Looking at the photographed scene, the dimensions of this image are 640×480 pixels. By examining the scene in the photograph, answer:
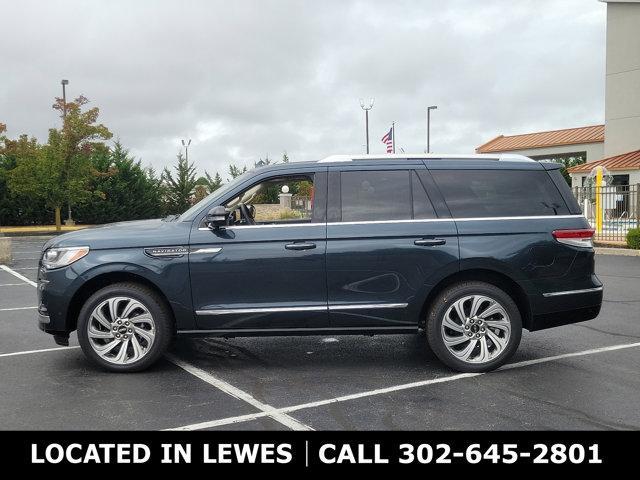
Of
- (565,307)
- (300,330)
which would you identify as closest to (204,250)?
(300,330)

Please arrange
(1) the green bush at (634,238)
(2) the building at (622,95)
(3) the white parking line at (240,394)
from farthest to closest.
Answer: (2) the building at (622,95) → (1) the green bush at (634,238) → (3) the white parking line at (240,394)

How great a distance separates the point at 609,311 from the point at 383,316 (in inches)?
175

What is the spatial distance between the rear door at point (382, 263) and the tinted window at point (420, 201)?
5cm

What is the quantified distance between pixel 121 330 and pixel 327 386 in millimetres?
1881

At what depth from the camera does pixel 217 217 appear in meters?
5.62

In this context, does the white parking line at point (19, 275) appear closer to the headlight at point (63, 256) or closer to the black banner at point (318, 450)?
the headlight at point (63, 256)

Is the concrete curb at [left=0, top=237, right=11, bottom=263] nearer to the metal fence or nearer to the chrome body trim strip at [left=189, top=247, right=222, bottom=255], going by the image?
the chrome body trim strip at [left=189, top=247, right=222, bottom=255]

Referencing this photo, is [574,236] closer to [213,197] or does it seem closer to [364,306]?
[364,306]

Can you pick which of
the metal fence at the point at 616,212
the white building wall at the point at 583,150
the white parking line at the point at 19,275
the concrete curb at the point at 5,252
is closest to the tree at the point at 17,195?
the concrete curb at the point at 5,252

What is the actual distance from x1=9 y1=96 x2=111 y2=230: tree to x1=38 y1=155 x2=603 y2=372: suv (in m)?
27.4

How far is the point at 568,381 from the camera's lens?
5547mm

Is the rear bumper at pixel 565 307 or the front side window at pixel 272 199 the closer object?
the rear bumper at pixel 565 307

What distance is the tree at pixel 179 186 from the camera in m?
44.3

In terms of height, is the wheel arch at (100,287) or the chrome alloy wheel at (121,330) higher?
the wheel arch at (100,287)
